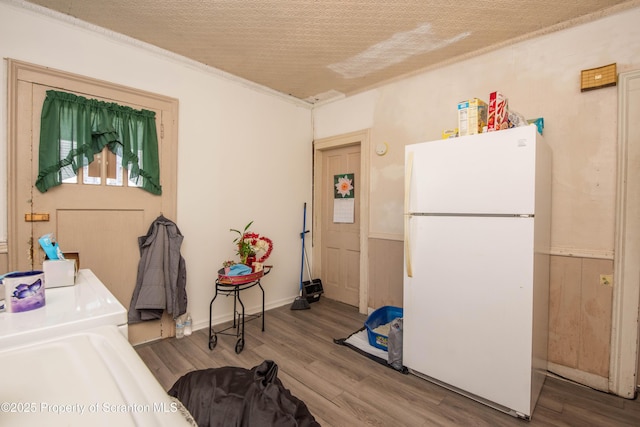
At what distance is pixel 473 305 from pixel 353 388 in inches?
38.7

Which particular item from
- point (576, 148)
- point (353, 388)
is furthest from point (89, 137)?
point (576, 148)

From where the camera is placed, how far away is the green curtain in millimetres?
2035

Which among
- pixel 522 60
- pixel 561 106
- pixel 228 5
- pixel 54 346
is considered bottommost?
pixel 54 346

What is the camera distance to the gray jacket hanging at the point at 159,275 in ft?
7.91

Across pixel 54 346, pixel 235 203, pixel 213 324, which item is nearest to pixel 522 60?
pixel 235 203

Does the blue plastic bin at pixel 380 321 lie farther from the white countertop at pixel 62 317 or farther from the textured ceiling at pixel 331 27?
the textured ceiling at pixel 331 27

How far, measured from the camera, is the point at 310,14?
204cm

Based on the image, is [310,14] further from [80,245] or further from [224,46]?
[80,245]

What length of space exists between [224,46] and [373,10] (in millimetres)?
1303

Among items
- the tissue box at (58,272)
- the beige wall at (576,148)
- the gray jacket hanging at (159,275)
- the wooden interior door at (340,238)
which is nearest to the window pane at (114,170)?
the gray jacket hanging at (159,275)

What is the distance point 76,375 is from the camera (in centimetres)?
63

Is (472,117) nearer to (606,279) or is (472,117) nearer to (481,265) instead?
(481,265)

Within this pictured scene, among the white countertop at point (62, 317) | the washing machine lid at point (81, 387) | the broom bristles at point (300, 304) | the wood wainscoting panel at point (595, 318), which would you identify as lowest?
the broom bristles at point (300, 304)

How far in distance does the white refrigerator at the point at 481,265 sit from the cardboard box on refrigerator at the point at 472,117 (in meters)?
0.13
